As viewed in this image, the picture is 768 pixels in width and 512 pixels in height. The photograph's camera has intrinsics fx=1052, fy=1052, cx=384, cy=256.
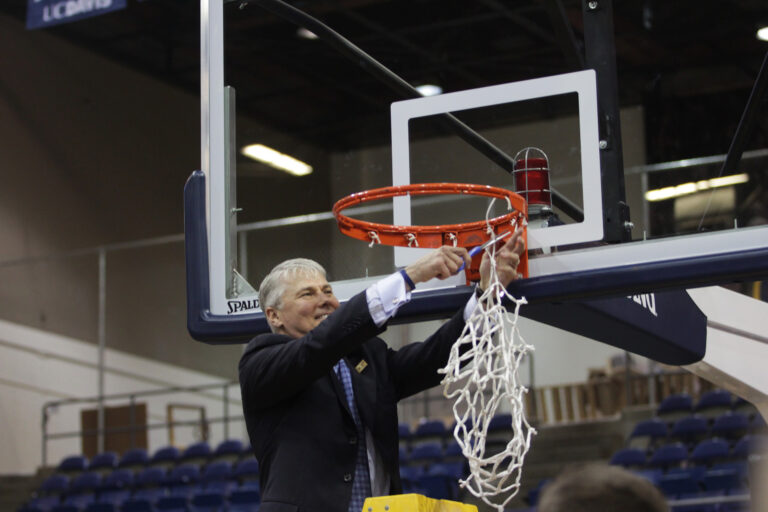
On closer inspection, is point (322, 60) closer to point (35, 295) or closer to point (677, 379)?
point (677, 379)

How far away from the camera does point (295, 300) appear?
2914mm

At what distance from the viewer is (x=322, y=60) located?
3.90 meters

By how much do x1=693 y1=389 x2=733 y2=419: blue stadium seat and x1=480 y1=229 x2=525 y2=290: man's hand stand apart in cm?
697

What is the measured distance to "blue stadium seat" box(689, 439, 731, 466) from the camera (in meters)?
7.91

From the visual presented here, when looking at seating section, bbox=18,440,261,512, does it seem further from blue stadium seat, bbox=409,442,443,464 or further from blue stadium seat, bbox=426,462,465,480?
blue stadium seat, bbox=426,462,465,480

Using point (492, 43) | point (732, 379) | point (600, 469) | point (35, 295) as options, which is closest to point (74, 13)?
point (35, 295)

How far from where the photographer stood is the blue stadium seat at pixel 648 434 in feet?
28.9

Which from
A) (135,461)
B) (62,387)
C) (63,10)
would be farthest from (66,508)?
(63,10)

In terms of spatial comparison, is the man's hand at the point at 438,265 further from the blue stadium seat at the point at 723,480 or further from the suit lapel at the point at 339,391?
the blue stadium seat at the point at 723,480

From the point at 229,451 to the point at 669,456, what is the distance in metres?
4.58

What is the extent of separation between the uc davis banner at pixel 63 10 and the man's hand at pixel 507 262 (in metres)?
6.96

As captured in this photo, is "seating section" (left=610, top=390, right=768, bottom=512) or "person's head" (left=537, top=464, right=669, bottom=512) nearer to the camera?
"person's head" (left=537, top=464, right=669, bottom=512)

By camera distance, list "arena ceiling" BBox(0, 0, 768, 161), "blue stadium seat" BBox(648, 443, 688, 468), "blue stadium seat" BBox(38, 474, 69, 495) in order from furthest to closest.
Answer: "blue stadium seat" BBox(38, 474, 69, 495)
"blue stadium seat" BBox(648, 443, 688, 468)
"arena ceiling" BBox(0, 0, 768, 161)

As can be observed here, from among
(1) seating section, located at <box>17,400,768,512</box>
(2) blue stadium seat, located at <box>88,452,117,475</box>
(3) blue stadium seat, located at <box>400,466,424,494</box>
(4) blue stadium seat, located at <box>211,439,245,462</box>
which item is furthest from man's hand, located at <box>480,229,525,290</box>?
(2) blue stadium seat, located at <box>88,452,117,475</box>
